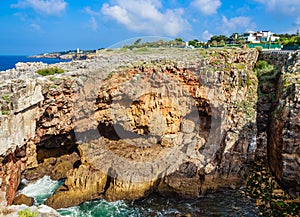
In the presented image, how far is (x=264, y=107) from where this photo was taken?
2845cm

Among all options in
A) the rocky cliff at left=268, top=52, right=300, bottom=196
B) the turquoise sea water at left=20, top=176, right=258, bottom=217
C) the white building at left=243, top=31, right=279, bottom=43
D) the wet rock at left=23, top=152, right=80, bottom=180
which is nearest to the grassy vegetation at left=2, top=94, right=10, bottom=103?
the turquoise sea water at left=20, top=176, right=258, bottom=217

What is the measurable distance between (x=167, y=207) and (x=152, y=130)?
7.65 meters

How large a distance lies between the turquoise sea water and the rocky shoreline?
2.10 ft

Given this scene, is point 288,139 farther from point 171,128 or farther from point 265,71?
point 265,71

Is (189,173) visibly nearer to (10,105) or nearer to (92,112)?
(92,112)

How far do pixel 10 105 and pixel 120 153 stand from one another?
11.4 metres

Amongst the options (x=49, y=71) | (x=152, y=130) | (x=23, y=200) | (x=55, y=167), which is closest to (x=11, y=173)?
(x=23, y=200)

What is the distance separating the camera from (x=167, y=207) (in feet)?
64.1

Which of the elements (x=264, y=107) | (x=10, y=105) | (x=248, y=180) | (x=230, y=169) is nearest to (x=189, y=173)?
(x=230, y=169)

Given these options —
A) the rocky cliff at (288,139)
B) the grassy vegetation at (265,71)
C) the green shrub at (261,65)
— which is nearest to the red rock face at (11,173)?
the rocky cliff at (288,139)

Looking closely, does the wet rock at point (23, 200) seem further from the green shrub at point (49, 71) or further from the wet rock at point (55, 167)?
the green shrub at point (49, 71)

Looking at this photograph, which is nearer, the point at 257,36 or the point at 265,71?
the point at 265,71

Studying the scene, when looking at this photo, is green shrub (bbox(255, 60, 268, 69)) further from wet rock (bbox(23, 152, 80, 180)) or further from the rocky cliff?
wet rock (bbox(23, 152, 80, 180))

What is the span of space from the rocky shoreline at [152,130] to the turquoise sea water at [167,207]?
0.64m
